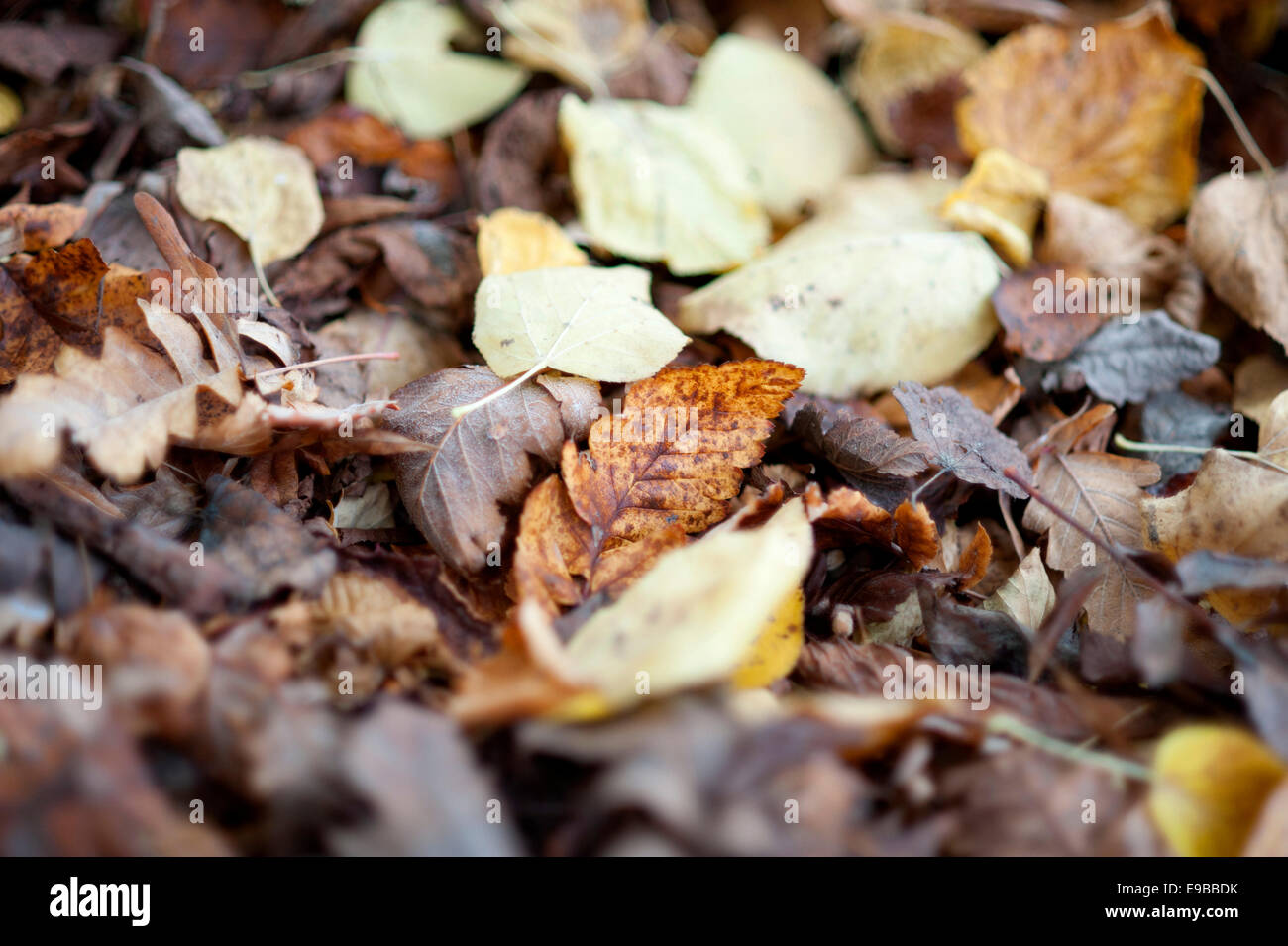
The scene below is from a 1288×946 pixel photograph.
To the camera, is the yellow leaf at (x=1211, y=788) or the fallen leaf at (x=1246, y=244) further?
the fallen leaf at (x=1246, y=244)

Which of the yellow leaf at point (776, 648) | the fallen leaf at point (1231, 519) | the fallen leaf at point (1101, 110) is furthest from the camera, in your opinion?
the fallen leaf at point (1101, 110)

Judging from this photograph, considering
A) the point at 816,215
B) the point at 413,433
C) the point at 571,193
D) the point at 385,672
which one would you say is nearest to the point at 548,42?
the point at 571,193

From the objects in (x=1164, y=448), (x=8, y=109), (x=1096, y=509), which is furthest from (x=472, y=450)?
(x=8, y=109)

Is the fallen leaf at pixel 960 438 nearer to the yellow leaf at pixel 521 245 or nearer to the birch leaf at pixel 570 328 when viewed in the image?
the birch leaf at pixel 570 328

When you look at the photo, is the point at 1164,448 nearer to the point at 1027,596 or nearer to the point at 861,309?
the point at 1027,596

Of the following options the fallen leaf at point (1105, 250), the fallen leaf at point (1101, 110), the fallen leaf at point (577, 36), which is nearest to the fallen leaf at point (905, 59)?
the fallen leaf at point (1101, 110)

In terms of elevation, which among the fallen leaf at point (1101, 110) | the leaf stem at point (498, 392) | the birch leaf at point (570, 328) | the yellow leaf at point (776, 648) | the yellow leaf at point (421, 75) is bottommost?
the yellow leaf at point (776, 648)

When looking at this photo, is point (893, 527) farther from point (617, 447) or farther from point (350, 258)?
point (350, 258)

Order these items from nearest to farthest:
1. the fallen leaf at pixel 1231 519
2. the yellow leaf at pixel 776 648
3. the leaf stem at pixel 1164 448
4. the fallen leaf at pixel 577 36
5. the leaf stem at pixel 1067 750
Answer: the leaf stem at pixel 1067 750, the yellow leaf at pixel 776 648, the fallen leaf at pixel 1231 519, the leaf stem at pixel 1164 448, the fallen leaf at pixel 577 36
